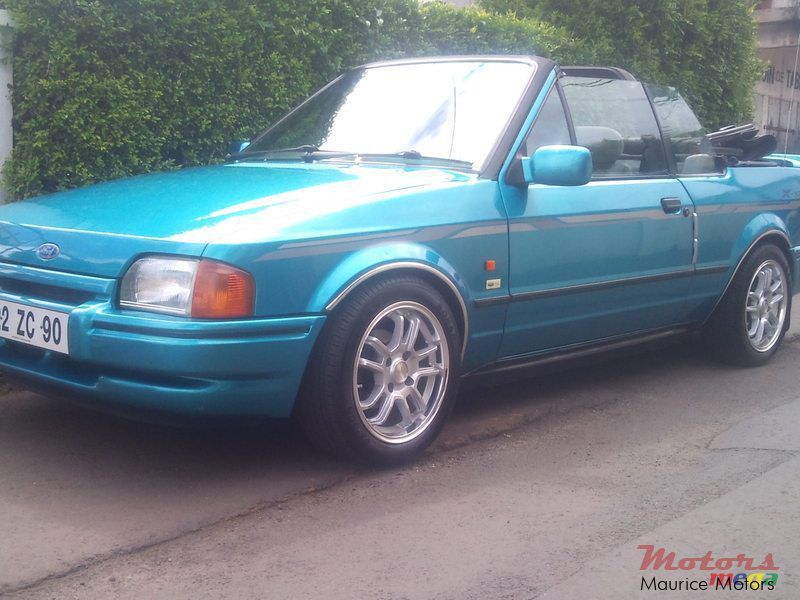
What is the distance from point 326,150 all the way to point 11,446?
6.23 feet

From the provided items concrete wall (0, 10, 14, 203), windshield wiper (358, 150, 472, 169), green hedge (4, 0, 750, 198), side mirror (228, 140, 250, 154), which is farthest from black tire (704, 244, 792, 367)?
concrete wall (0, 10, 14, 203)

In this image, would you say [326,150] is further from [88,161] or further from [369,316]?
[88,161]

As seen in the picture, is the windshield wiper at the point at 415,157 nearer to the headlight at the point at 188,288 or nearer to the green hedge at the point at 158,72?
the headlight at the point at 188,288

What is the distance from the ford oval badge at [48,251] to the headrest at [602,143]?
7.95 ft

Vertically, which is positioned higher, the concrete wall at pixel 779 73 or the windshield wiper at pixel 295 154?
the concrete wall at pixel 779 73

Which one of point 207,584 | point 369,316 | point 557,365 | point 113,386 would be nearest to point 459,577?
point 207,584

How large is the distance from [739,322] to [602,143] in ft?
5.11

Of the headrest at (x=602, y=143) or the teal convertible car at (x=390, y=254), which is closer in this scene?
the teal convertible car at (x=390, y=254)

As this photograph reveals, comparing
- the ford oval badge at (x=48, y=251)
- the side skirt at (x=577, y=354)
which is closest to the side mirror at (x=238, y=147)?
the ford oval badge at (x=48, y=251)

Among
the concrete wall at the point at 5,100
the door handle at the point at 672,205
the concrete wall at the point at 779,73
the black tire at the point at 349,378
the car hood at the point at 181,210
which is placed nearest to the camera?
the car hood at the point at 181,210

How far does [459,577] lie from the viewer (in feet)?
10.2

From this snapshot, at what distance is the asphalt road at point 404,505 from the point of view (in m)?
3.09

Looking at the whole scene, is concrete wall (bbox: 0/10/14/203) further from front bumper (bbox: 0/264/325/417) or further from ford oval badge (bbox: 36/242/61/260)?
front bumper (bbox: 0/264/325/417)

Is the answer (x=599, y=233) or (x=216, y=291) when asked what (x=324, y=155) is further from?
(x=216, y=291)
